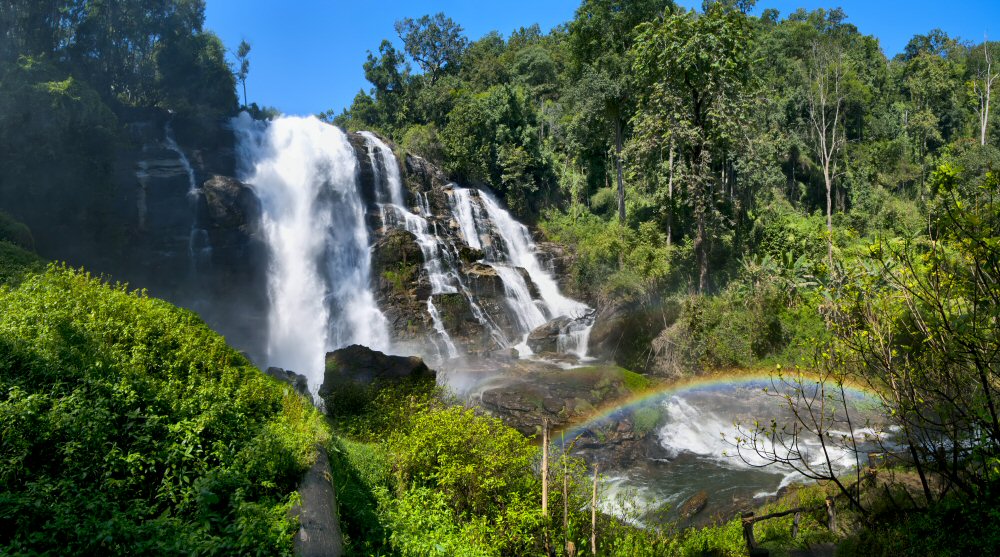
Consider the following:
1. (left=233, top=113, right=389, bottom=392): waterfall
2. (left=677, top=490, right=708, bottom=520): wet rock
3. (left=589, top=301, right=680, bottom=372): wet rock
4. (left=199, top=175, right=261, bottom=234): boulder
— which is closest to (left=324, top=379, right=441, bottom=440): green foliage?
(left=677, top=490, right=708, bottom=520): wet rock

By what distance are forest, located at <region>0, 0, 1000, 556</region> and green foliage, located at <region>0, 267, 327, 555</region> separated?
37 mm

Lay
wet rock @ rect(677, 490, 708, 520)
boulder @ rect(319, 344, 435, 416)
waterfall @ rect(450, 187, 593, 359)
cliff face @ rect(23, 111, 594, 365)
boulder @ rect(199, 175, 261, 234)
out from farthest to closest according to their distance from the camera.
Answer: boulder @ rect(199, 175, 261, 234) < waterfall @ rect(450, 187, 593, 359) < cliff face @ rect(23, 111, 594, 365) < boulder @ rect(319, 344, 435, 416) < wet rock @ rect(677, 490, 708, 520)

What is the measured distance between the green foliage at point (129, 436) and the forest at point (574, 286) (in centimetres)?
4

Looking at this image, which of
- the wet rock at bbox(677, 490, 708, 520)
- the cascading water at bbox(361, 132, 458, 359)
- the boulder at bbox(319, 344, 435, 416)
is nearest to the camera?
the wet rock at bbox(677, 490, 708, 520)

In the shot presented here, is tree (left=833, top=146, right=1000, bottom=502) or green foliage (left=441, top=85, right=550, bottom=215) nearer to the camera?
tree (left=833, top=146, right=1000, bottom=502)

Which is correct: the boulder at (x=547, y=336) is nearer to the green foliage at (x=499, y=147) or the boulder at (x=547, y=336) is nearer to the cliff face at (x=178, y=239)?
the cliff face at (x=178, y=239)

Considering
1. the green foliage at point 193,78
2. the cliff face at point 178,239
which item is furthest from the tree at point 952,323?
the green foliage at point 193,78

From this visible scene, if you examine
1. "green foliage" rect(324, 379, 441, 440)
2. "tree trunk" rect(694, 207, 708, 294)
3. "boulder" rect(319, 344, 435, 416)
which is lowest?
"green foliage" rect(324, 379, 441, 440)

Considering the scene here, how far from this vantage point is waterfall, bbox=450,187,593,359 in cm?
2316

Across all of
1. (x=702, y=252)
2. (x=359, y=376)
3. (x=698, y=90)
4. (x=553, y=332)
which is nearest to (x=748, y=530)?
(x=359, y=376)

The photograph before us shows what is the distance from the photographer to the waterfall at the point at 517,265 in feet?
76.0

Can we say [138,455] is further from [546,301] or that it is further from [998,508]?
[546,301]

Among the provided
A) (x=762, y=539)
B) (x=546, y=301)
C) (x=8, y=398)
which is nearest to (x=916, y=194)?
(x=546, y=301)

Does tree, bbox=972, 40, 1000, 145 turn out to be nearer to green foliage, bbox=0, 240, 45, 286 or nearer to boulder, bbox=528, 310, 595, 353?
boulder, bbox=528, 310, 595, 353
